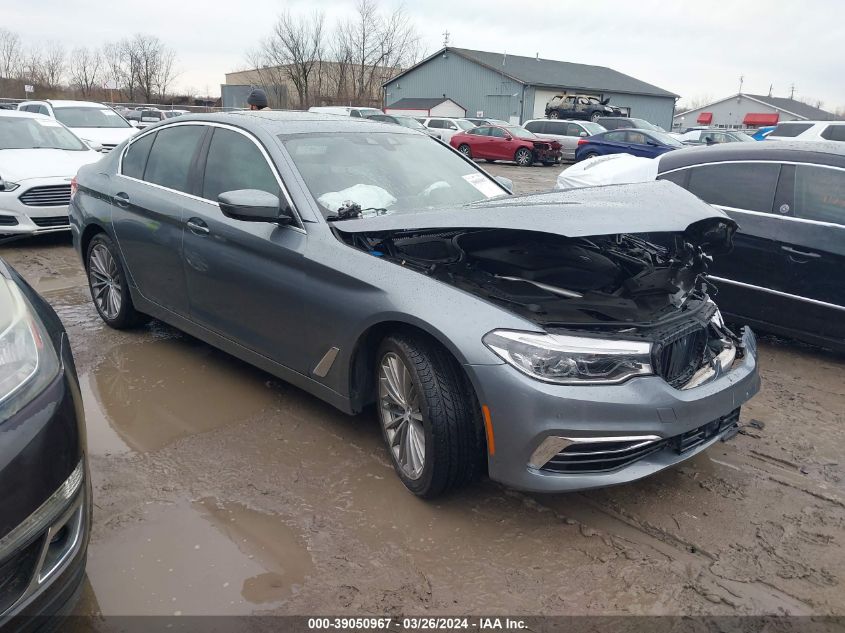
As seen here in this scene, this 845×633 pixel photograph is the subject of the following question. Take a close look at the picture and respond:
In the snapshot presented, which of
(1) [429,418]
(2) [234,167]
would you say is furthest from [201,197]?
(1) [429,418]

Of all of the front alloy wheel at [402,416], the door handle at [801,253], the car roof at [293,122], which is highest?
the car roof at [293,122]

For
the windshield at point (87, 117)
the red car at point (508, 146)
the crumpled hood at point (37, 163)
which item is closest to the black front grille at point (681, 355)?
the crumpled hood at point (37, 163)

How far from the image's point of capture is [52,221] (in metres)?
8.35

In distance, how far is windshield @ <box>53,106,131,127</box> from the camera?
1379 centimetres

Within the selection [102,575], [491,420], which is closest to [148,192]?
[102,575]

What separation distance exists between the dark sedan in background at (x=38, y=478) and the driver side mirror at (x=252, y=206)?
1.32 metres

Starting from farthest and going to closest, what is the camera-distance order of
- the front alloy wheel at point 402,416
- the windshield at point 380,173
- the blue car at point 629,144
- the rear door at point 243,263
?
1. the blue car at point 629,144
2. the windshield at point 380,173
3. the rear door at point 243,263
4. the front alloy wheel at point 402,416

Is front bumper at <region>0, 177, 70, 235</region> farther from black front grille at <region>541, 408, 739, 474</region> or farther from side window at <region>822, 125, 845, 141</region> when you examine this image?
side window at <region>822, 125, 845, 141</region>

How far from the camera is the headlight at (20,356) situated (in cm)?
202

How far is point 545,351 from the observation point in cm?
271

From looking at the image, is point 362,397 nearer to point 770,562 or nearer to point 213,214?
point 213,214

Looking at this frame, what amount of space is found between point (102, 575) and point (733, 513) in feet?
8.70

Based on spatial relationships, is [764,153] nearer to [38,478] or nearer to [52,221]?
[38,478]

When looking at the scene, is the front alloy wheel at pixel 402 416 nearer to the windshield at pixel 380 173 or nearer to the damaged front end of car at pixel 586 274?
the damaged front end of car at pixel 586 274
